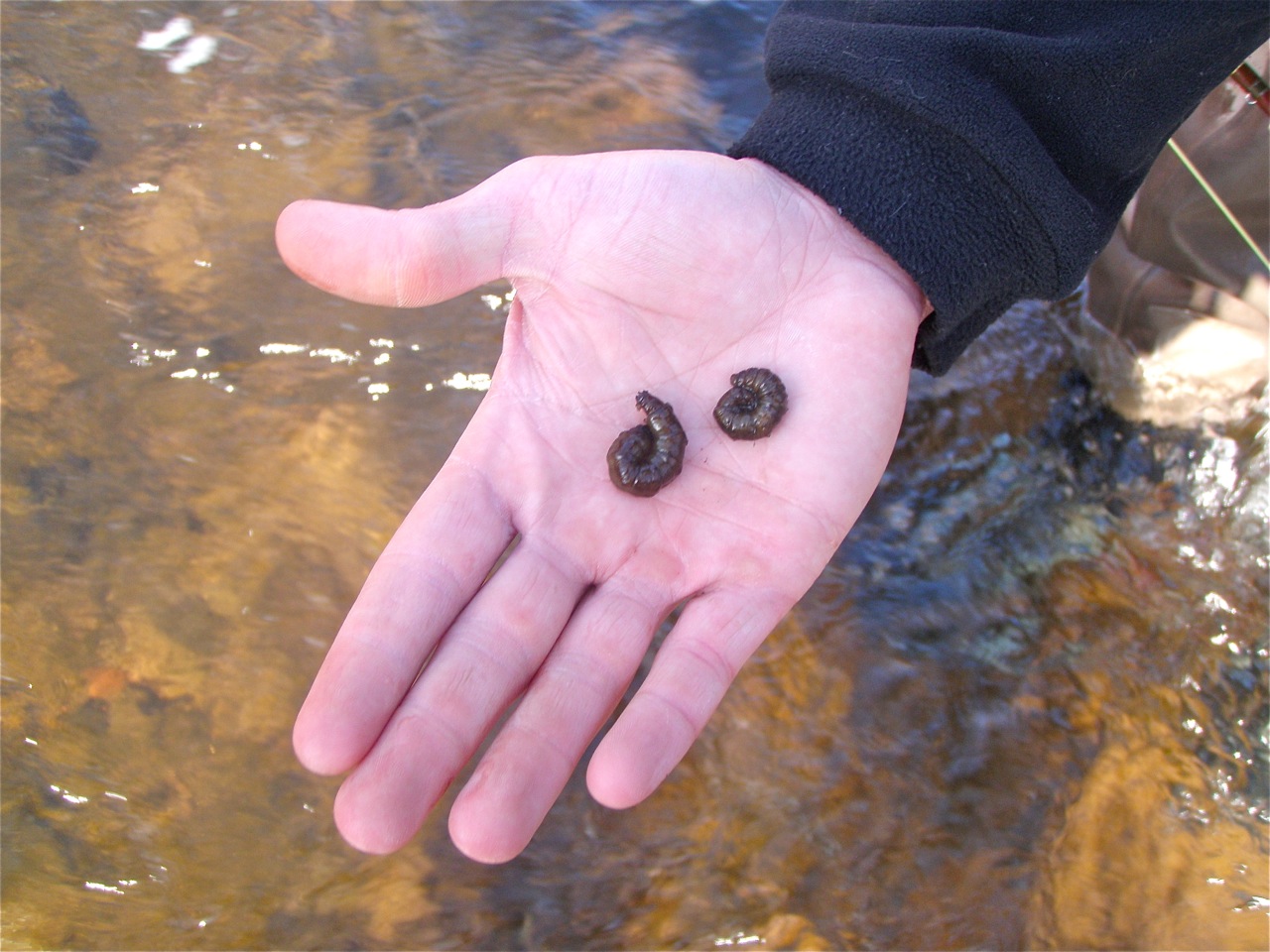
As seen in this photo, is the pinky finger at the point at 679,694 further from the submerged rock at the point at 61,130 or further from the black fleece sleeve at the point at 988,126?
the submerged rock at the point at 61,130

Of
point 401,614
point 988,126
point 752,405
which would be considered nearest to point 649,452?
point 752,405

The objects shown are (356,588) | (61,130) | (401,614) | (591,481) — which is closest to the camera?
(401,614)

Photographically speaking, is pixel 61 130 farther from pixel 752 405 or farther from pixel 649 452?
pixel 752 405

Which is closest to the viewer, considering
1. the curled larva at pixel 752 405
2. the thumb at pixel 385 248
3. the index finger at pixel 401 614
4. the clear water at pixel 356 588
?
the index finger at pixel 401 614

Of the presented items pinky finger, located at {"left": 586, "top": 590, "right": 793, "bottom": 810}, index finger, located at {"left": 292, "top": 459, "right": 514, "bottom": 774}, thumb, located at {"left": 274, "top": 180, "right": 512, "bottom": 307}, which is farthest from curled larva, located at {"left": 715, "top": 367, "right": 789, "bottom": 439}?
thumb, located at {"left": 274, "top": 180, "right": 512, "bottom": 307}

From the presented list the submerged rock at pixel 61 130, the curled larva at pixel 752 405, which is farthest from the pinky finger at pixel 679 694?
the submerged rock at pixel 61 130

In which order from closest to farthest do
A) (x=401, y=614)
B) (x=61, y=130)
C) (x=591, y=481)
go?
(x=401, y=614) < (x=591, y=481) < (x=61, y=130)

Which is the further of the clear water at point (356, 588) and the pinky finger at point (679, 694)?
the clear water at point (356, 588)

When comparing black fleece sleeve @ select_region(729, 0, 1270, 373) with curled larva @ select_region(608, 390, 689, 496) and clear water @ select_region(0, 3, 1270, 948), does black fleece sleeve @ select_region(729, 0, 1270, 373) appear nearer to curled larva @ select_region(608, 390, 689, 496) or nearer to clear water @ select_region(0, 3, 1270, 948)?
curled larva @ select_region(608, 390, 689, 496)
